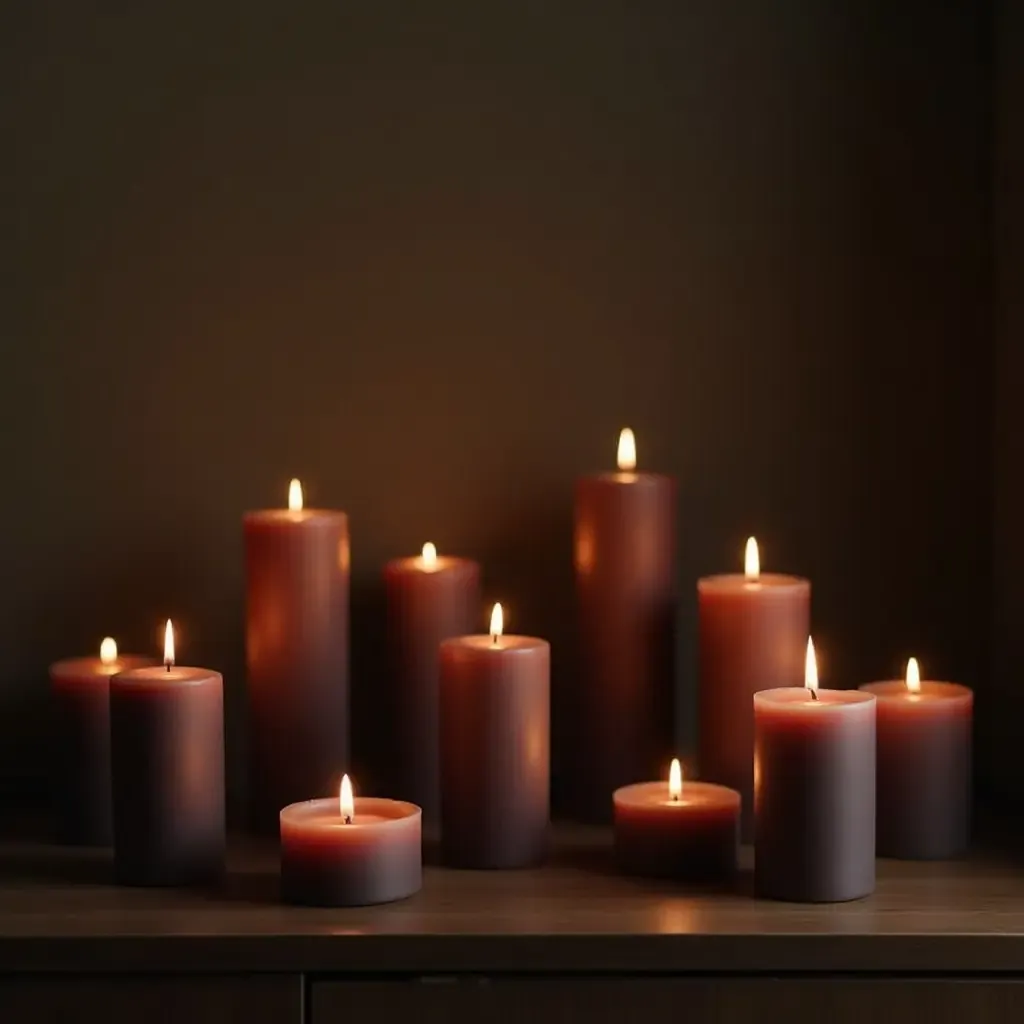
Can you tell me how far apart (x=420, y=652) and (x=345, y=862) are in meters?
0.23

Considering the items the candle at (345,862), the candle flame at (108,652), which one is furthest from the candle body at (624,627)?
the candle flame at (108,652)

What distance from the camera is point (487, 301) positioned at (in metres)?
1.28

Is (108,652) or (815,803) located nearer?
(815,803)

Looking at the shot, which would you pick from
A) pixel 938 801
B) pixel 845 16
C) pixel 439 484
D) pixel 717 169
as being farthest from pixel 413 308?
pixel 938 801

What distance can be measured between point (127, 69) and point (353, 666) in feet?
1.60

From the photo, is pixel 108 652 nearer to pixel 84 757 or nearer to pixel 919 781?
pixel 84 757

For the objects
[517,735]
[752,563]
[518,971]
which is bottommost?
[518,971]

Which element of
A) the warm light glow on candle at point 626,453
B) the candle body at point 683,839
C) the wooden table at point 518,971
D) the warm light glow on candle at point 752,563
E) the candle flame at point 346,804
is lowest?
the wooden table at point 518,971

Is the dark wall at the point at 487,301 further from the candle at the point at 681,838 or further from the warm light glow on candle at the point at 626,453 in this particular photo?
the candle at the point at 681,838

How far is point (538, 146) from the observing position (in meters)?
1.27

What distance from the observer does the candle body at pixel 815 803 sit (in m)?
0.98

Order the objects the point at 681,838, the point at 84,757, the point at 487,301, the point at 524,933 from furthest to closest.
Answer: the point at 487,301 < the point at 84,757 < the point at 681,838 < the point at 524,933

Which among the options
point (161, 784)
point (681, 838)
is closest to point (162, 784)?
point (161, 784)

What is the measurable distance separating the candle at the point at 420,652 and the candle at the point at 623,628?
0.31 ft
